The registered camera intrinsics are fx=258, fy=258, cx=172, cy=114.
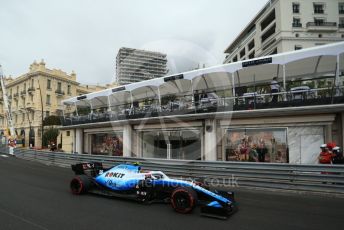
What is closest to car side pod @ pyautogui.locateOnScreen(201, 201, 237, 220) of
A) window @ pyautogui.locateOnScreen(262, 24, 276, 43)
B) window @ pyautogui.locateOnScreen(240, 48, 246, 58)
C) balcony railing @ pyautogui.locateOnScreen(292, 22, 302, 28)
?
balcony railing @ pyautogui.locateOnScreen(292, 22, 302, 28)

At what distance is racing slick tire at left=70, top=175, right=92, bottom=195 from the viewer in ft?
24.7

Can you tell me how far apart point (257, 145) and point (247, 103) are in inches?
92.0

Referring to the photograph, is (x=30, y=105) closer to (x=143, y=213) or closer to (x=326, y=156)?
(x=143, y=213)

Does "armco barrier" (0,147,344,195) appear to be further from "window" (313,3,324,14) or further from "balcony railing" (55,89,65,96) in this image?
"window" (313,3,324,14)

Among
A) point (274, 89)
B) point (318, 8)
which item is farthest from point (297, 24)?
point (274, 89)

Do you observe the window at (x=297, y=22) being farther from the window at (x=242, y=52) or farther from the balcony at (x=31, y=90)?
the balcony at (x=31, y=90)

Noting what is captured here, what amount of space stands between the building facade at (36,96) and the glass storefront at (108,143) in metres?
31.5

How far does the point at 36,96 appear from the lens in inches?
2024

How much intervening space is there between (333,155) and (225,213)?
5803 mm

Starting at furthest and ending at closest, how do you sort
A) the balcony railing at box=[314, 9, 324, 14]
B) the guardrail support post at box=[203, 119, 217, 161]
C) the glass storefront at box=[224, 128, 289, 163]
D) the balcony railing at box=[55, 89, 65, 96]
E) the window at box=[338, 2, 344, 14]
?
the balcony railing at box=[55, 89, 65, 96] → the balcony railing at box=[314, 9, 324, 14] → the window at box=[338, 2, 344, 14] → the guardrail support post at box=[203, 119, 217, 161] → the glass storefront at box=[224, 128, 289, 163]

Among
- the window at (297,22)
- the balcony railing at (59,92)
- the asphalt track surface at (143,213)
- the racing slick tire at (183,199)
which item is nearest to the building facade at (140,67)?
the asphalt track surface at (143,213)

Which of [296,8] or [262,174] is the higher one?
[296,8]

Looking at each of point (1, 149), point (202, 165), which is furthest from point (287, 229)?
point (1, 149)

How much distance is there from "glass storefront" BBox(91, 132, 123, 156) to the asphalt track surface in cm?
1159
